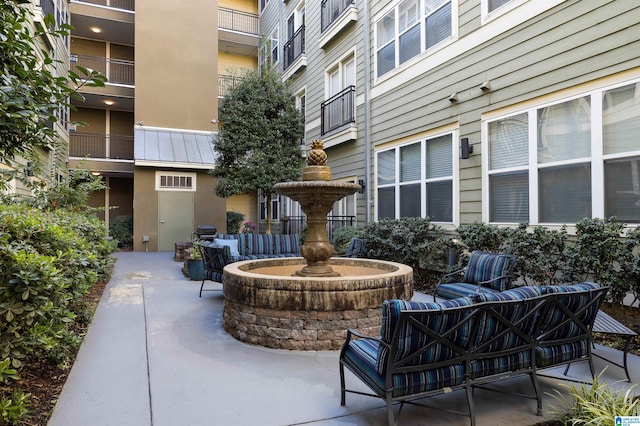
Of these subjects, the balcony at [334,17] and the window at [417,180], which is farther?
the balcony at [334,17]

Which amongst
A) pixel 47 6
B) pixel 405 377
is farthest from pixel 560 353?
pixel 47 6

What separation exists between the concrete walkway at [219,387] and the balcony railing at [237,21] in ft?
53.9

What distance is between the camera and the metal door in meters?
15.0

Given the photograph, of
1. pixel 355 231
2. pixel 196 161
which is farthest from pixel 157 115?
pixel 355 231

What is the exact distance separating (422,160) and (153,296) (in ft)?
19.4

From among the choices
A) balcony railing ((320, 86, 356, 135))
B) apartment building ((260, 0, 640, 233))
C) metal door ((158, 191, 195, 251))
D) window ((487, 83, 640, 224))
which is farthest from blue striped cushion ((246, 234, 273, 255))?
metal door ((158, 191, 195, 251))

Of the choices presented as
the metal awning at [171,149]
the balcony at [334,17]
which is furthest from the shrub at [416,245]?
the metal awning at [171,149]

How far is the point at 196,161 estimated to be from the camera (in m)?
14.9

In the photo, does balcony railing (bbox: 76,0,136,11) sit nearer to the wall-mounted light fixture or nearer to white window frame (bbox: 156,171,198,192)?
white window frame (bbox: 156,171,198,192)

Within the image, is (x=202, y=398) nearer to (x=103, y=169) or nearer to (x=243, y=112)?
(x=243, y=112)

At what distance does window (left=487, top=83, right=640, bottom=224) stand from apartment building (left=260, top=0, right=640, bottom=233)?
16 mm

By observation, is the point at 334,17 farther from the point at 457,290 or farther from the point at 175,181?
the point at 457,290

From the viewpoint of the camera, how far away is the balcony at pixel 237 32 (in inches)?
698

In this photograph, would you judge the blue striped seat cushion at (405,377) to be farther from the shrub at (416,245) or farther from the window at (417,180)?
the window at (417,180)
